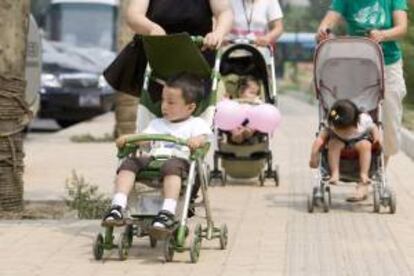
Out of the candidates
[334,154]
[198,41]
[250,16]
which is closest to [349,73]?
[334,154]

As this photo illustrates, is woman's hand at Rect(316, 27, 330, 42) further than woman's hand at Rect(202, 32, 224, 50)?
Yes

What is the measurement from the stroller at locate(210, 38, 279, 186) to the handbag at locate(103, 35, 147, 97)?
3.05 meters

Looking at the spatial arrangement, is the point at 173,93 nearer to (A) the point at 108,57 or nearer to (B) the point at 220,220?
(B) the point at 220,220

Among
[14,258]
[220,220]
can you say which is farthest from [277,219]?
[14,258]

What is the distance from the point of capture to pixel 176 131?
7.99 meters

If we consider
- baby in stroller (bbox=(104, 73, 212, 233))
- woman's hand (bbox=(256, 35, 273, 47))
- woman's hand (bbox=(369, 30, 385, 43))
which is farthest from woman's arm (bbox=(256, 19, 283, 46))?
baby in stroller (bbox=(104, 73, 212, 233))

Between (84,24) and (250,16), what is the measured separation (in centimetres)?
2239

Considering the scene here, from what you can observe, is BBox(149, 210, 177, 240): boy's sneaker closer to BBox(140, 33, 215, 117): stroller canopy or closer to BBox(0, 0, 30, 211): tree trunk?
BBox(140, 33, 215, 117): stroller canopy

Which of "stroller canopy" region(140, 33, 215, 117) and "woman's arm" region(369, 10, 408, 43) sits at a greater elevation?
"woman's arm" region(369, 10, 408, 43)

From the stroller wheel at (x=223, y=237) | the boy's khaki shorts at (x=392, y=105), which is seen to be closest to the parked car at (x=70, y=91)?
the boy's khaki shorts at (x=392, y=105)

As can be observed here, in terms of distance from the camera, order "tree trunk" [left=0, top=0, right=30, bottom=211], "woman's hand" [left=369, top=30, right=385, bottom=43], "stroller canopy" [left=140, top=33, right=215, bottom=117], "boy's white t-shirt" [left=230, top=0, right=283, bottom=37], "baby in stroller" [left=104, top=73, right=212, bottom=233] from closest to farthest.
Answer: "baby in stroller" [left=104, top=73, right=212, bottom=233] → "stroller canopy" [left=140, top=33, right=215, bottom=117] → "tree trunk" [left=0, top=0, right=30, bottom=211] → "woman's hand" [left=369, top=30, right=385, bottom=43] → "boy's white t-shirt" [left=230, top=0, right=283, bottom=37]

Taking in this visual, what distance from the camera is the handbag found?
343 inches

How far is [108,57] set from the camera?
1145 inches

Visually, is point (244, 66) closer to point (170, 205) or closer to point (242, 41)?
point (242, 41)
